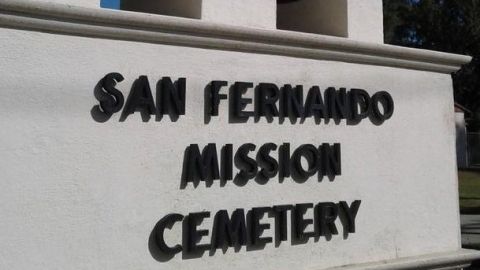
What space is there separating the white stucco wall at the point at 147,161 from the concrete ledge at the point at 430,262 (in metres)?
0.08

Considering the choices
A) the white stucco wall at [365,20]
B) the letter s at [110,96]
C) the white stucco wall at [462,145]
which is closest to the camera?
the letter s at [110,96]

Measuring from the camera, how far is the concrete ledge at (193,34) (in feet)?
10.6

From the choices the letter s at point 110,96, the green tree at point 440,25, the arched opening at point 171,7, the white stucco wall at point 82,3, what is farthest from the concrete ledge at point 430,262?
the green tree at point 440,25

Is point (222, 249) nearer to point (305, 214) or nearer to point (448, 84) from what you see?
point (305, 214)

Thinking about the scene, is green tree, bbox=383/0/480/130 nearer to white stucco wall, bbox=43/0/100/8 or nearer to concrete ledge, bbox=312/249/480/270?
concrete ledge, bbox=312/249/480/270

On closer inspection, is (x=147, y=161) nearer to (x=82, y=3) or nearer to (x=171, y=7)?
(x=82, y=3)

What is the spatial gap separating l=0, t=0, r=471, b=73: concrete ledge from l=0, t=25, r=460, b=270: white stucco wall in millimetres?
55

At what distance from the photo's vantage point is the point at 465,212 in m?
16.3

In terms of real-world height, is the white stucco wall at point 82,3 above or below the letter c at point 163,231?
above

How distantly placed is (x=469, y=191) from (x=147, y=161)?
66.7 feet

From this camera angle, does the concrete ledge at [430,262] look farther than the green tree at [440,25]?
No

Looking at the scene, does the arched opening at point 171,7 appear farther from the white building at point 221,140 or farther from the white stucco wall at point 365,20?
the white stucco wall at point 365,20

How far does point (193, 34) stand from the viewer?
12.2 ft

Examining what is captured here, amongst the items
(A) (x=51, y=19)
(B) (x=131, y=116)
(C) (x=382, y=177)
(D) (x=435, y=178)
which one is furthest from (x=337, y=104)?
(A) (x=51, y=19)
